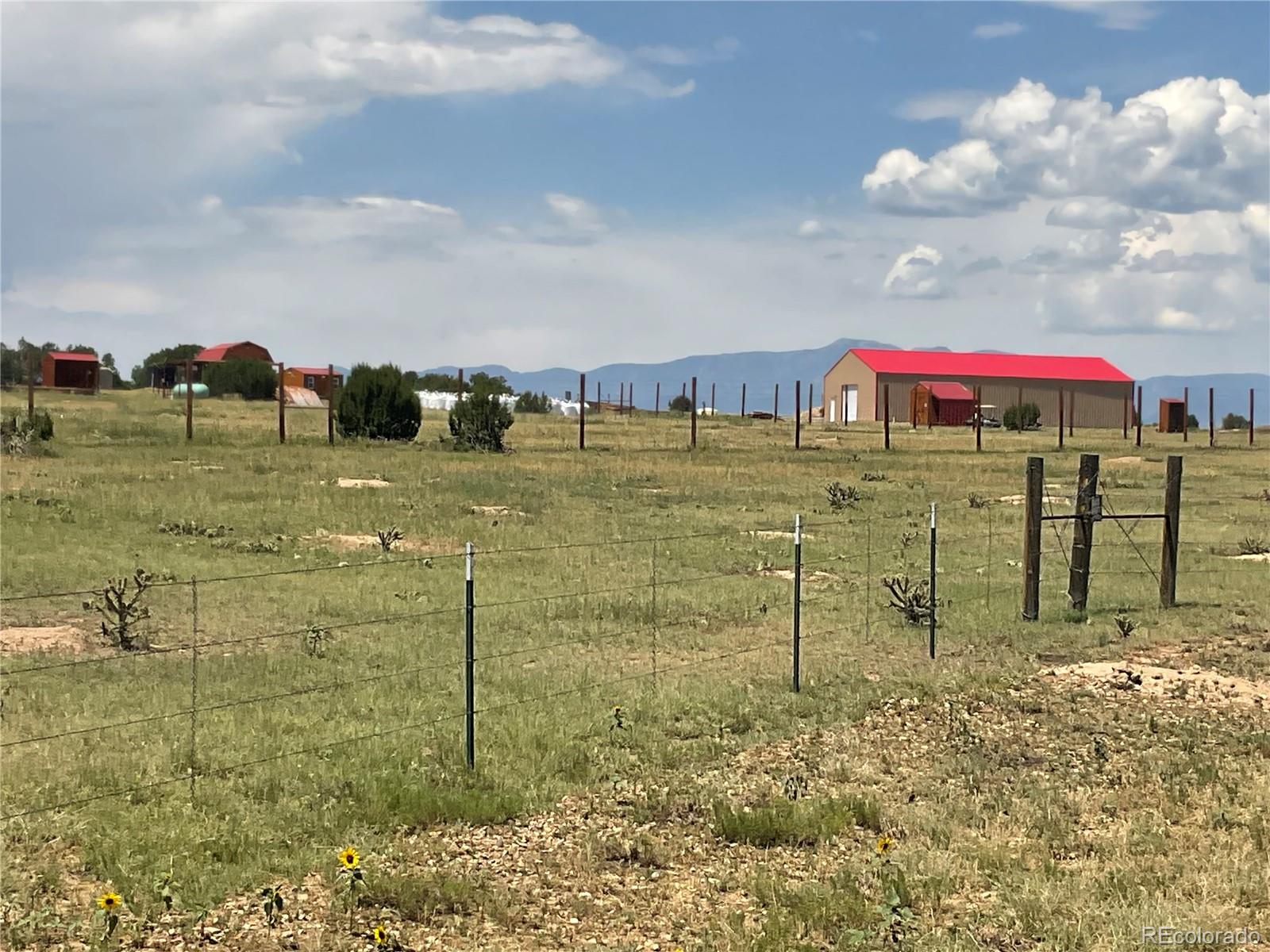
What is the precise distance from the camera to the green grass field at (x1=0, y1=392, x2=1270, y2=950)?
249 inches

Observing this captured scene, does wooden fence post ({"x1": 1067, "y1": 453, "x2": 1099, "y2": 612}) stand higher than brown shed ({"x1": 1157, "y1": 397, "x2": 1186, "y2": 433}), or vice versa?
brown shed ({"x1": 1157, "y1": 397, "x2": 1186, "y2": 433})

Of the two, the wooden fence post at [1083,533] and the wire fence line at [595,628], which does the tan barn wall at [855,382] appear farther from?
the wooden fence post at [1083,533]

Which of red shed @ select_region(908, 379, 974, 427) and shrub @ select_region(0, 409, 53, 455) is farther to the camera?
red shed @ select_region(908, 379, 974, 427)

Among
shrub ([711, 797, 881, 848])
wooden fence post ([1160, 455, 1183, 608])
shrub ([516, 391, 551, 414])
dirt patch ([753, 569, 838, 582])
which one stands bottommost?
shrub ([711, 797, 881, 848])

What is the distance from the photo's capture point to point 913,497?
99.5ft

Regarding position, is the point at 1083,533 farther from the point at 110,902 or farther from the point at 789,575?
the point at 110,902

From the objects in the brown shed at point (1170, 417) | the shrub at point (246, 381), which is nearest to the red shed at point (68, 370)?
the shrub at point (246, 381)

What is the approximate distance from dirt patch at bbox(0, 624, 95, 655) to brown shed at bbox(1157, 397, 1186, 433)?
239ft

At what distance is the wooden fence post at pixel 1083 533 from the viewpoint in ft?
48.6

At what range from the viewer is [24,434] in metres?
32.6

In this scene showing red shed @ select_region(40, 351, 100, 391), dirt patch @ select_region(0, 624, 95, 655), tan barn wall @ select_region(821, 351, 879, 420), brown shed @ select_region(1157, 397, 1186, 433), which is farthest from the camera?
tan barn wall @ select_region(821, 351, 879, 420)

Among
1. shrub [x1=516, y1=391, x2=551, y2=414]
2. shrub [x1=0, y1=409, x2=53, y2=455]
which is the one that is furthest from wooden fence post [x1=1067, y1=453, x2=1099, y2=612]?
shrub [x1=516, y1=391, x2=551, y2=414]

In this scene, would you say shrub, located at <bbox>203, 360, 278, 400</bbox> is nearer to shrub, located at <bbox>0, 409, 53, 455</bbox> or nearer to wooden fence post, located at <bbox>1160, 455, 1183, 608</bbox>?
shrub, located at <bbox>0, 409, 53, 455</bbox>

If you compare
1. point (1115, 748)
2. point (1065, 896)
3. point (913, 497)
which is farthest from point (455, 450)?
point (1065, 896)
